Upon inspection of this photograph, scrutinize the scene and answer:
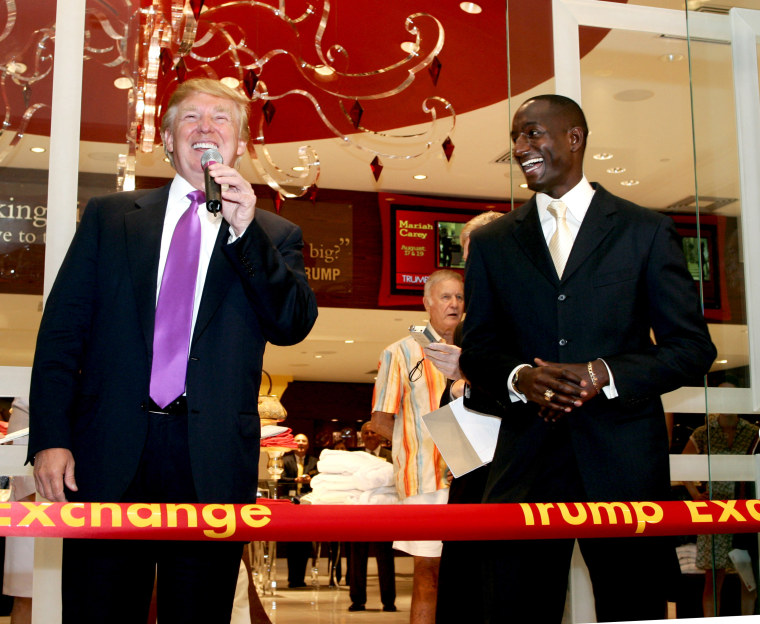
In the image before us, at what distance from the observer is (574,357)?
7.18 feet

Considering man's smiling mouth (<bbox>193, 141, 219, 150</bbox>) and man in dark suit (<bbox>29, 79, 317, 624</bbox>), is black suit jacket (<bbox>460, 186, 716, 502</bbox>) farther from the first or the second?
man's smiling mouth (<bbox>193, 141, 219, 150</bbox>)

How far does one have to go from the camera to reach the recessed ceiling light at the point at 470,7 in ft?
19.5

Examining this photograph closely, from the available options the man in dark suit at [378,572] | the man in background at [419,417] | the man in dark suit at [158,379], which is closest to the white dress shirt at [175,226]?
the man in dark suit at [158,379]

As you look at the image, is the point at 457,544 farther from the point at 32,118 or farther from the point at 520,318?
the point at 32,118

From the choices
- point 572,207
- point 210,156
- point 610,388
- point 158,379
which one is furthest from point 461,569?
point 210,156

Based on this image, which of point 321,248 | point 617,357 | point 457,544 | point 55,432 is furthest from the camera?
point 321,248

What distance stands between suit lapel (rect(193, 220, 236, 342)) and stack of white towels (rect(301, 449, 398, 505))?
350cm

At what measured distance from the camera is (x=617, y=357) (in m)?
2.11

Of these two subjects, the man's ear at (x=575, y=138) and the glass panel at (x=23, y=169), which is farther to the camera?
the glass panel at (x=23, y=169)

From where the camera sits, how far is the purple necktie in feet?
6.70

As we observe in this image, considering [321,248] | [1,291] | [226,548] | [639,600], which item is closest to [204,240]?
[226,548]

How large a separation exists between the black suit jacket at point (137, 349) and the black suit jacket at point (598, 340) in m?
0.49

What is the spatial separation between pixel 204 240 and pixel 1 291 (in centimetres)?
95

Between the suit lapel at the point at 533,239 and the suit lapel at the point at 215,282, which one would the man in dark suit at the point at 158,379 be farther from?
the suit lapel at the point at 533,239
